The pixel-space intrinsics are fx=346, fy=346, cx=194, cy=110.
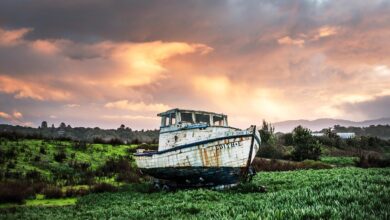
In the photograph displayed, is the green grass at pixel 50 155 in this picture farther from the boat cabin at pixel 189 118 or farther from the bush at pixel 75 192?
the boat cabin at pixel 189 118

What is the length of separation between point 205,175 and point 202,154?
132 centimetres

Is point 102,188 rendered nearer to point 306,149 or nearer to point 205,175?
point 205,175

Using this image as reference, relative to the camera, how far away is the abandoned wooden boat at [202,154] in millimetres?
20125

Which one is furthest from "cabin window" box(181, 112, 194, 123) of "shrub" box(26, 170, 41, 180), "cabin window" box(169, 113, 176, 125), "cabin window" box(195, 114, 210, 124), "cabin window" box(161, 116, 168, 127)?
"shrub" box(26, 170, 41, 180)

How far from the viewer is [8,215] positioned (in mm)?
13633

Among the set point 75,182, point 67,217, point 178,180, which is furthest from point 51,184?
point 67,217

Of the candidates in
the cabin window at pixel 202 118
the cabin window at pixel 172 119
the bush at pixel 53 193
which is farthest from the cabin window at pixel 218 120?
the bush at pixel 53 193

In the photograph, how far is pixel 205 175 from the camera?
2044 cm

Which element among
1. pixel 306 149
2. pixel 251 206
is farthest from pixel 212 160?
pixel 306 149

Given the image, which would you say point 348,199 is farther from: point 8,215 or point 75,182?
point 75,182

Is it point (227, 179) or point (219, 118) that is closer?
point (227, 179)

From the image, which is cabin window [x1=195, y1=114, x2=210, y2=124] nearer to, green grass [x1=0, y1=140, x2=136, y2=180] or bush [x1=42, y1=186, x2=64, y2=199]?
bush [x1=42, y1=186, x2=64, y2=199]

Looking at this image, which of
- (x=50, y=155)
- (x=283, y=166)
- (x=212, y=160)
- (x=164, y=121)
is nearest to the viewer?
(x=212, y=160)

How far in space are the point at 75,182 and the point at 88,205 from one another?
7.29 metres
